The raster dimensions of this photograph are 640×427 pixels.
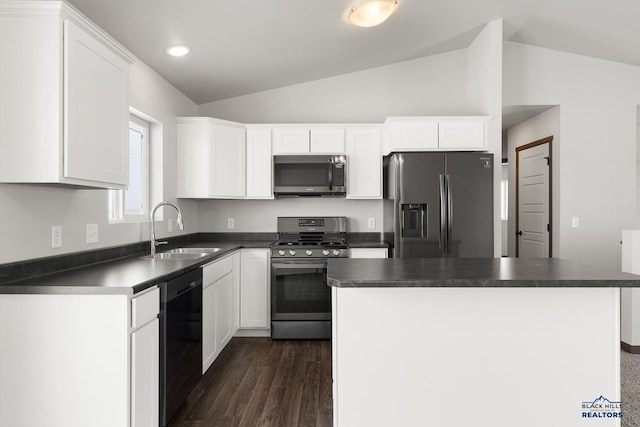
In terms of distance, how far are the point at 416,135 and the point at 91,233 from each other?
109 inches

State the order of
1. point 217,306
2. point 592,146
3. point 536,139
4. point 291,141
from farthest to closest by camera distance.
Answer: point 536,139 → point 592,146 → point 291,141 → point 217,306

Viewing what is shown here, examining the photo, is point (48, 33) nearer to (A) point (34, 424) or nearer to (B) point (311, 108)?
(A) point (34, 424)

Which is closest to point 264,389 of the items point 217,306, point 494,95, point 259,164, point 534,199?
point 217,306

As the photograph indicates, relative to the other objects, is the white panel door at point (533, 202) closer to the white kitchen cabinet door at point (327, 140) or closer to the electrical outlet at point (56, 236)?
the white kitchen cabinet door at point (327, 140)

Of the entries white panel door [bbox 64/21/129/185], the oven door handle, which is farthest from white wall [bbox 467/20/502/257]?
white panel door [bbox 64/21/129/185]

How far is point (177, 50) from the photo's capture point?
2.85 meters

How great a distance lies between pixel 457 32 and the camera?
371 centimetres

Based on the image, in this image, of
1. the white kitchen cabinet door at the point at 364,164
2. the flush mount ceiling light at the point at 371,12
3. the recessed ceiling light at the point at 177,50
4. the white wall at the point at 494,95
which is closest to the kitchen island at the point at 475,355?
the white wall at the point at 494,95

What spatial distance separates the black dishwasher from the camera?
6.57 ft

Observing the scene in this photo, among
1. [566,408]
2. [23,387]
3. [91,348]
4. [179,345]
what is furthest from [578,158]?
[23,387]

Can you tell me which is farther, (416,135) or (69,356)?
(416,135)

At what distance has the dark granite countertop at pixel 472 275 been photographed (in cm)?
162

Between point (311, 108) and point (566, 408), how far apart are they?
347 cm

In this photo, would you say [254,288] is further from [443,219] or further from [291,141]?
[443,219]
